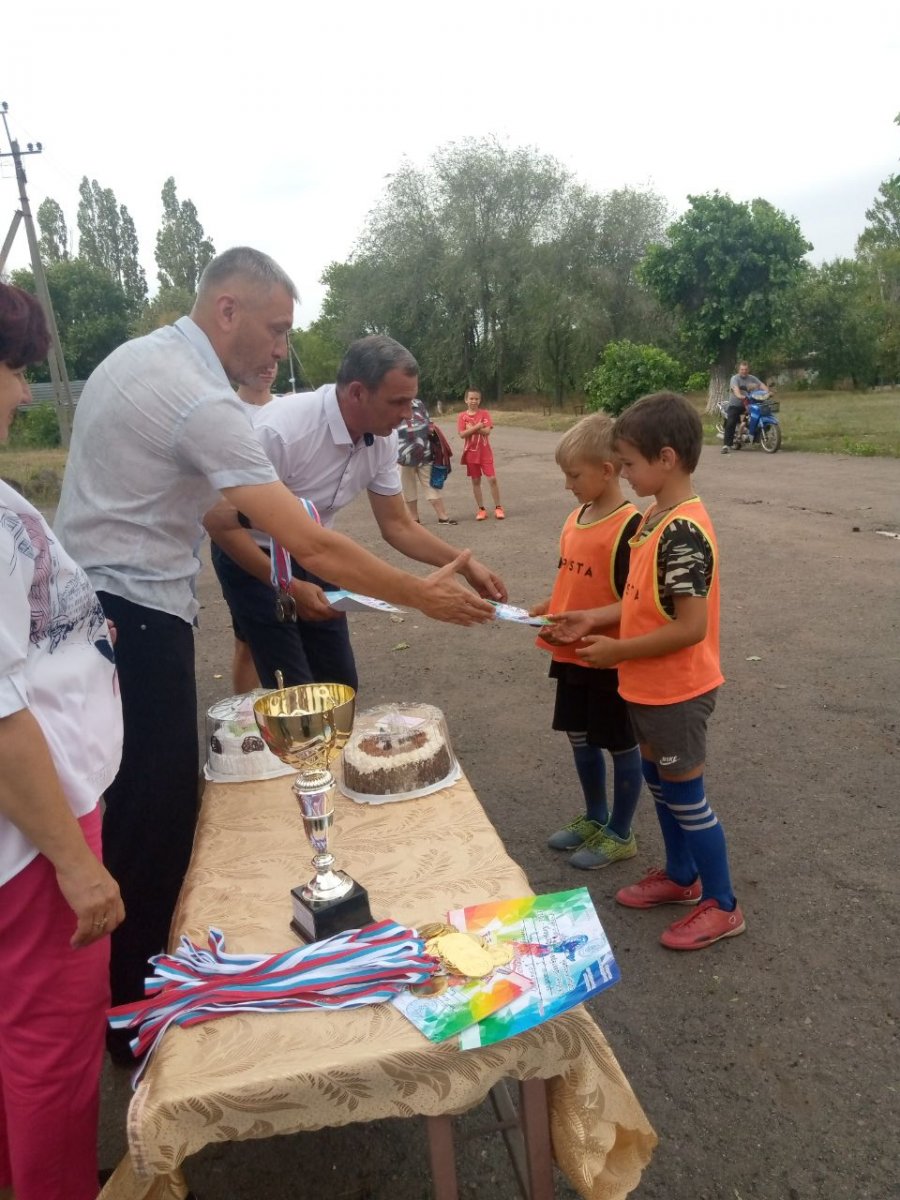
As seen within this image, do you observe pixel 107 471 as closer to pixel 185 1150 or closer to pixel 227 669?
pixel 185 1150

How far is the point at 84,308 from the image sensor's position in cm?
4562

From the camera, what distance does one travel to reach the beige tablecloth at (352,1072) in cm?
127

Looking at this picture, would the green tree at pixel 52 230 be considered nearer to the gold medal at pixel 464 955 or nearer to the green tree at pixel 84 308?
the green tree at pixel 84 308

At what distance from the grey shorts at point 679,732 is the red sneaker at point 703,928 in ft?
1.85

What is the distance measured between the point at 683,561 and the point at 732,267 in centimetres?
2189

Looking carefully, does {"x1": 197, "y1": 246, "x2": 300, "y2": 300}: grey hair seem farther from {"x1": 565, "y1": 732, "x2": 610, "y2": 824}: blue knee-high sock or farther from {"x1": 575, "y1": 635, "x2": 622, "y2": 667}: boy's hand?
{"x1": 565, "y1": 732, "x2": 610, "y2": 824}: blue knee-high sock

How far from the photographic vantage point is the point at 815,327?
144 feet

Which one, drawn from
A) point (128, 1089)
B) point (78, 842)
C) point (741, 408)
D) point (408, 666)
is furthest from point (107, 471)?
point (741, 408)

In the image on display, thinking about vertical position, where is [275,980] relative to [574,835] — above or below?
above

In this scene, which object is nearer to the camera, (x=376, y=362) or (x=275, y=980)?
(x=275, y=980)

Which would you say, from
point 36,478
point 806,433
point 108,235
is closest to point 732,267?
point 806,433

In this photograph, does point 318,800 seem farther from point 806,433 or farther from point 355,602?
point 806,433

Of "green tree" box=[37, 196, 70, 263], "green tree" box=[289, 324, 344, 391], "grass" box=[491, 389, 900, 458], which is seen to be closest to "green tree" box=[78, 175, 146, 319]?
"green tree" box=[37, 196, 70, 263]

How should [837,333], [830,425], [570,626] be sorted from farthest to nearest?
[837,333], [830,425], [570,626]
